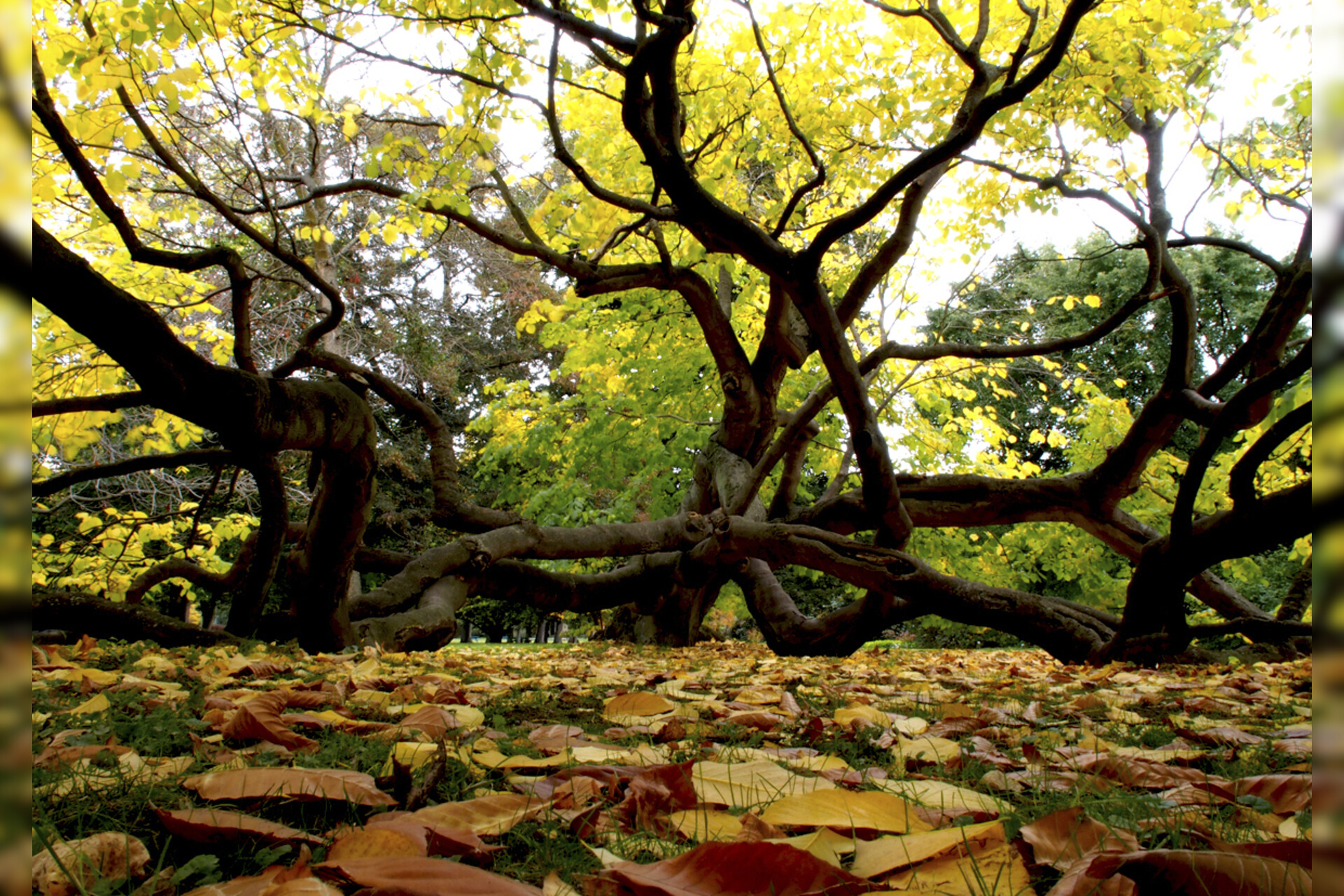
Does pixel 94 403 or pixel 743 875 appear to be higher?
pixel 94 403

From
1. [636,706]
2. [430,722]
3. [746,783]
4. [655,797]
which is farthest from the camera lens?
[636,706]

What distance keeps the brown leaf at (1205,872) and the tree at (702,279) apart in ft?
7.33

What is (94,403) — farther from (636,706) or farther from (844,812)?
(844,812)

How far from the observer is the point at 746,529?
654cm

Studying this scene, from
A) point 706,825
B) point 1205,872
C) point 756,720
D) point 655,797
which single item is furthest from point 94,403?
point 1205,872

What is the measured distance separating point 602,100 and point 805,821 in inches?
331

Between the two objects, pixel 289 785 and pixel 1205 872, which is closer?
pixel 1205 872

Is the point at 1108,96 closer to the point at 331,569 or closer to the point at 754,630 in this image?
the point at 331,569

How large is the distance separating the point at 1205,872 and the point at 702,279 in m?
6.83

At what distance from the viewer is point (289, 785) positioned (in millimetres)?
1382

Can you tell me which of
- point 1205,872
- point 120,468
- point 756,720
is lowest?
point 756,720

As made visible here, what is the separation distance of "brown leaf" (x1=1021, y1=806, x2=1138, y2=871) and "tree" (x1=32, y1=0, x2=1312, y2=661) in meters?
2.09

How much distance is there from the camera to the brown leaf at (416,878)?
3.08 feet

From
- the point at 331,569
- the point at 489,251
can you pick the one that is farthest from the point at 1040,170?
the point at 489,251
